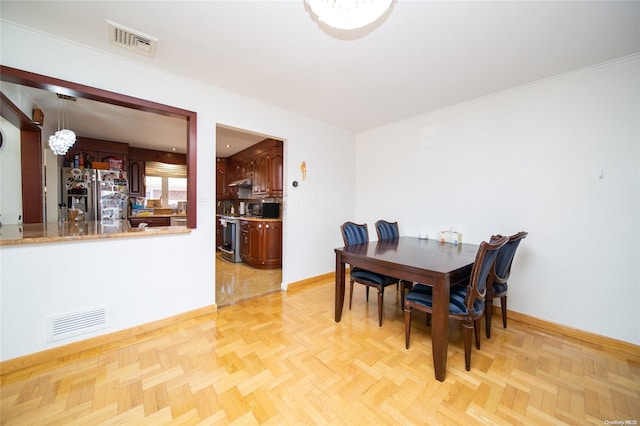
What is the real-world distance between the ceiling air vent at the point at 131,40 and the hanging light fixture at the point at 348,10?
4.80 feet

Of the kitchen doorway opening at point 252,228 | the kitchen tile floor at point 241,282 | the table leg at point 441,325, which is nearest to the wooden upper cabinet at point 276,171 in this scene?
the kitchen doorway opening at point 252,228

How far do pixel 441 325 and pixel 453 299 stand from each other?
296 millimetres

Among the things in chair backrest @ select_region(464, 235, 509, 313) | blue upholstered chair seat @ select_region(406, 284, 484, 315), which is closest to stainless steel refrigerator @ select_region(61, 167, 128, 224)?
blue upholstered chair seat @ select_region(406, 284, 484, 315)

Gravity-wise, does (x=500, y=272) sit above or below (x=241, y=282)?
above

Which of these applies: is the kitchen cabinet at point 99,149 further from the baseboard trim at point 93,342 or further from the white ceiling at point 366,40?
the baseboard trim at point 93,342

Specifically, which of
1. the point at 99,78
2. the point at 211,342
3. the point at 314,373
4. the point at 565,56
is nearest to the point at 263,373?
the point at 314,373

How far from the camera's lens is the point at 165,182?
19.5ft

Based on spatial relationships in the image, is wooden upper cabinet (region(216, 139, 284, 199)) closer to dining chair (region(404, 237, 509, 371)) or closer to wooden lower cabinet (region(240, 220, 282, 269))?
wooden lower cabinet (region(240, 220, 282, 269))

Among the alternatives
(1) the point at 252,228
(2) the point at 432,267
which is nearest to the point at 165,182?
(1) the point at 252,228

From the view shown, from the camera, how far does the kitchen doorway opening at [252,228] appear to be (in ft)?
11.8

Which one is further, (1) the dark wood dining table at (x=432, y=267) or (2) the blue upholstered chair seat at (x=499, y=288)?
(2) the blue upholstered chair seat at (x=499, y=288)

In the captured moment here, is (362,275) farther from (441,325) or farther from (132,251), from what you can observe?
(132,251)

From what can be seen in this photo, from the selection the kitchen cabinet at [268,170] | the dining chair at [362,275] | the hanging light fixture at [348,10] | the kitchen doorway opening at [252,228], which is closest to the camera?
the hanging light fixture at [348,10]

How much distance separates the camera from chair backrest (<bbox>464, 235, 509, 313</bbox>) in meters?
1.55
